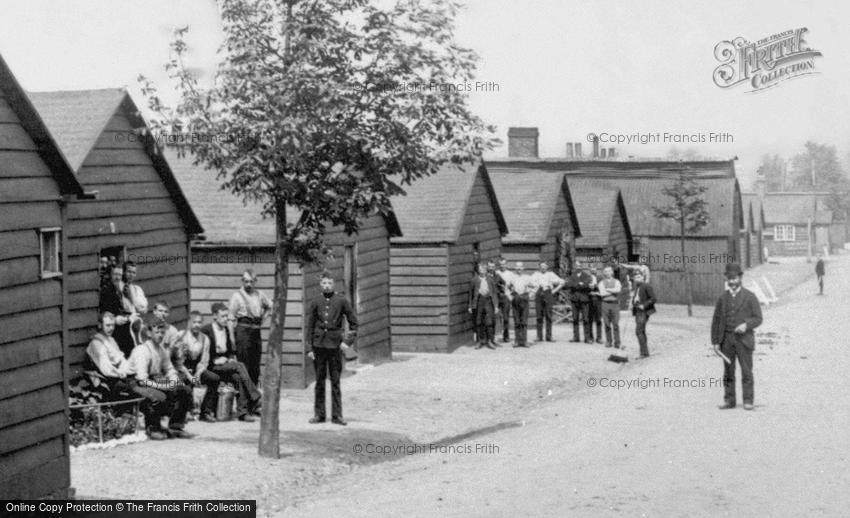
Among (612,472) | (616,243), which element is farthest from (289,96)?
(616,243)

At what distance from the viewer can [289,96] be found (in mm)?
12117

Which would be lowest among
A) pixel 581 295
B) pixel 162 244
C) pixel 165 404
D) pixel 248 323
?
pixel 165 404

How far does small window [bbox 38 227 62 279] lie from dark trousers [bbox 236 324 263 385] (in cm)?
589

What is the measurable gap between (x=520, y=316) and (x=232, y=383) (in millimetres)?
11845

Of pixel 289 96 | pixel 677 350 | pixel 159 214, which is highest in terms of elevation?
pixel 289 96

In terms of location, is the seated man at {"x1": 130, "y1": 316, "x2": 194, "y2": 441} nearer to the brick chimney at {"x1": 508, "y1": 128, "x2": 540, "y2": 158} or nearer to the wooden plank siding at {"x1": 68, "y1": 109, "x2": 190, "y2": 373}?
the wooden plank siding at {"x1": 68, "y1": 109, "x2": 190, "y2": 373}

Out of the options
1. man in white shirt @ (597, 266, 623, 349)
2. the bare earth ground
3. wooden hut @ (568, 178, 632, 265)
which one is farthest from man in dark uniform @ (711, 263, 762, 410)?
wooden hut @ (568, 178, 632, 265)

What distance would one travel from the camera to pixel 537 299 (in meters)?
27.3

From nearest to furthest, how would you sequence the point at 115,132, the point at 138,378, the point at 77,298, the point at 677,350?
1. the point at 138,378
2. the point at 77,298
3. the point at 115,132
4. the point at 677,350

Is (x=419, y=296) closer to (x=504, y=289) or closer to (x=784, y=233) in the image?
(x=504, y=289)

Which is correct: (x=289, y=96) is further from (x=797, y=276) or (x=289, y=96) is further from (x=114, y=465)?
(x=797, y=276)

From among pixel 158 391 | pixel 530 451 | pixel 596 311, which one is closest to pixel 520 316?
pixel 596 311

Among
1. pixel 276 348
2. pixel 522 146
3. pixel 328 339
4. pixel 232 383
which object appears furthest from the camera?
pixel 522 146

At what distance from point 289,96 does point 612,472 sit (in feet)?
17.4
